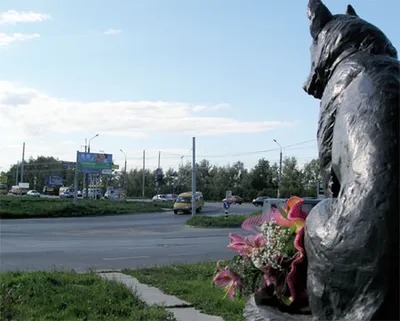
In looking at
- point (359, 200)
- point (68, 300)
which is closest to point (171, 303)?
point (68, 300)

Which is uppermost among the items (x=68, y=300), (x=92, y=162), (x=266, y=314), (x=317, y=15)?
(x=92, y=162)

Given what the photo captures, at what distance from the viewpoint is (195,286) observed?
840 centimetres

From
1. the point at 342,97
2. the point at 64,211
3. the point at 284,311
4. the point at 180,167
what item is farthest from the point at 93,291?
the point at 180,167

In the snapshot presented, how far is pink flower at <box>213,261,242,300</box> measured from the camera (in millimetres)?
2367

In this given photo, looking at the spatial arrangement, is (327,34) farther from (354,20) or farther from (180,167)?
(180,167)

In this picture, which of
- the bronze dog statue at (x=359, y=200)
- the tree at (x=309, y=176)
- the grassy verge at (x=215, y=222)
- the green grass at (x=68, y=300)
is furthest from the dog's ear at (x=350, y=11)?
the tree at (x=309, y=176)

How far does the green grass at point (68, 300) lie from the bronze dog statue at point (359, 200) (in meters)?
4.74

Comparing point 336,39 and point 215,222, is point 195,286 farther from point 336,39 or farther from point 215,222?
point 215,222

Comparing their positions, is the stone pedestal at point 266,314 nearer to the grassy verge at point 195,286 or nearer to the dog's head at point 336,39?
the dog's head at point 336,39

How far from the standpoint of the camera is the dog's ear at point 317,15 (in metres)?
2.04

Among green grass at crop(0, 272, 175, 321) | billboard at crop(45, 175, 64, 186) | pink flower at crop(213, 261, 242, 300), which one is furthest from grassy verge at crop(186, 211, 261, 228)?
billboard at crop(45, 175, 64, 186)

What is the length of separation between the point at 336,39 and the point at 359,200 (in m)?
0.76

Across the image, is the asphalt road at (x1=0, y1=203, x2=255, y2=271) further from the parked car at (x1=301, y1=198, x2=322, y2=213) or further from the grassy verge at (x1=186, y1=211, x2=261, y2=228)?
the grassy verge at (x1=186, y1=211, x2=261, y2=228)

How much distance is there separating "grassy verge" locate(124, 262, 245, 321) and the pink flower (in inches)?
159
